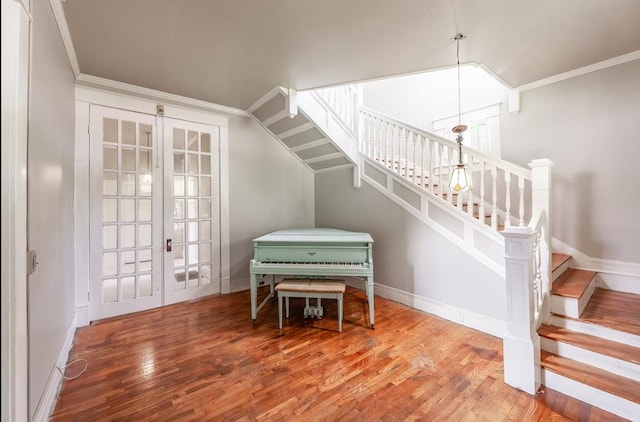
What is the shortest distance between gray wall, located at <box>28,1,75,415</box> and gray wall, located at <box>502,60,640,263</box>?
14.7 ft

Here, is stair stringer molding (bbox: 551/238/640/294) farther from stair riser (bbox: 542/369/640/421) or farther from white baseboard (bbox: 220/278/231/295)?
white baseboard (bbox: 220/278/231/295)

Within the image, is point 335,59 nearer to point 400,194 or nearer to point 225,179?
point 400,194

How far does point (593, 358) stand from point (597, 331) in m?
0.29

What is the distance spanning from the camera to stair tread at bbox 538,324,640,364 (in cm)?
174

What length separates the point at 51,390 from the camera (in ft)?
5.62

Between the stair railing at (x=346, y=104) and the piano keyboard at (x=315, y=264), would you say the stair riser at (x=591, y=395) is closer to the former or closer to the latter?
the piano keyboard at (x=315, y=264)

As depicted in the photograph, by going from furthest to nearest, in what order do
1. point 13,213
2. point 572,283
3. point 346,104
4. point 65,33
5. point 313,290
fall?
point 346,104 → point 313,290 → point 572,283 → point 65,33 → point 13,213

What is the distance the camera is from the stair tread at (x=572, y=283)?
218 cm

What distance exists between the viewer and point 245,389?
182cm

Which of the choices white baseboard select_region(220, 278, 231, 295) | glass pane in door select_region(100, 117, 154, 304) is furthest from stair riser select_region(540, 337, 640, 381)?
glass pane in door select_region(100, 117, 154, 304)

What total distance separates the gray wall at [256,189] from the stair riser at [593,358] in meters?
3.36

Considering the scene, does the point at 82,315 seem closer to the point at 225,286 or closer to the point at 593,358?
the point at 225,286

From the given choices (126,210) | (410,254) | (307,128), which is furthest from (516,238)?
(126,210)

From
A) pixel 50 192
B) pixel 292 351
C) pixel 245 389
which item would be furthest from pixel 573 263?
pixel 50 192
